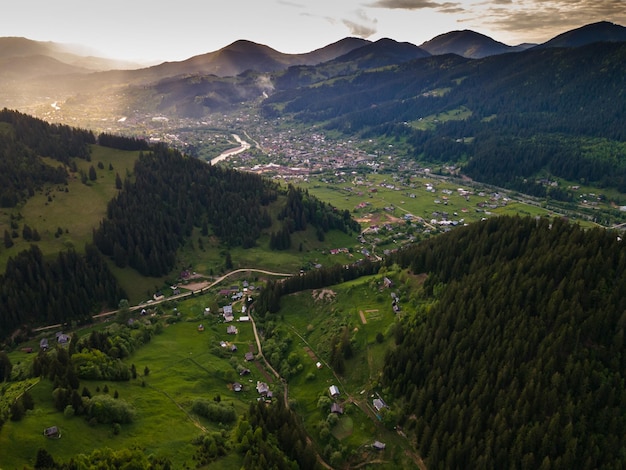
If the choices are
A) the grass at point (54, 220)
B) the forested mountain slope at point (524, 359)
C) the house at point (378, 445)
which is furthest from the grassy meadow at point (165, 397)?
the grass at point (54, 220)

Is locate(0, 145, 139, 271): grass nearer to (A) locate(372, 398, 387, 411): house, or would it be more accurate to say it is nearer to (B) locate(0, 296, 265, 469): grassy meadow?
(B) locate(0, 296, 265, 469): grassy meadow

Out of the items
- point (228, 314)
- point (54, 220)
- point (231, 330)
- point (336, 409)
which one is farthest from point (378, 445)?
point (54, 220)

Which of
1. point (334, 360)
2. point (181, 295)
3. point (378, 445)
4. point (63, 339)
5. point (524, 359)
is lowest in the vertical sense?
point (63, 339)

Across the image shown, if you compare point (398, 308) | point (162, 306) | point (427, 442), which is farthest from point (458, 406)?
point (162, 306)

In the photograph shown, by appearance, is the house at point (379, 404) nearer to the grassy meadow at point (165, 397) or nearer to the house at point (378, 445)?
the house at point (378, 445)

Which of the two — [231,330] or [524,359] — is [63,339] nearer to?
[231,330]

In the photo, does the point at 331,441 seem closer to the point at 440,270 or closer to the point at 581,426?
the point at 581,426
